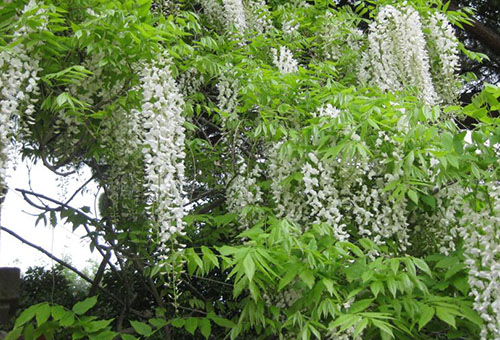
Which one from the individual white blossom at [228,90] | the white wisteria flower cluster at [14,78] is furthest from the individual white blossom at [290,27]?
the white wisteria flower cluster at [14,78]

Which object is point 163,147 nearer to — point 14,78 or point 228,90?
point 14,78

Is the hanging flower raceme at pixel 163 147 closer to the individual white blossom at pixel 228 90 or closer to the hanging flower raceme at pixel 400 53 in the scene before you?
the individual white blossom at pixel 228 90

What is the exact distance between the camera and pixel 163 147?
2943 mm

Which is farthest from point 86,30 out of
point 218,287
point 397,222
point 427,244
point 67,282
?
point 67,282

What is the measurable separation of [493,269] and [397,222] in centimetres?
80

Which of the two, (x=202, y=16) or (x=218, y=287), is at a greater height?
(x=202, y=16)

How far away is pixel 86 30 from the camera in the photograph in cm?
293

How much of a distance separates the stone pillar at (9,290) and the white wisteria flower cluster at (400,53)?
4.54m

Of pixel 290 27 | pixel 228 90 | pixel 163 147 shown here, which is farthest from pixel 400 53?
pixel 163 147

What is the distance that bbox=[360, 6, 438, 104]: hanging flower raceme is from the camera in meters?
4.00

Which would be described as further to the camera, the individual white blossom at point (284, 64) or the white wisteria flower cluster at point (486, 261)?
the individual white blossom at point (284, 64)

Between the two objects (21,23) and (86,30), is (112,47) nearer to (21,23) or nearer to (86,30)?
(86,30)

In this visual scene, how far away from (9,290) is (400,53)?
4.93 m

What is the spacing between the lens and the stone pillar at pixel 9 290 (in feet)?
19.2
